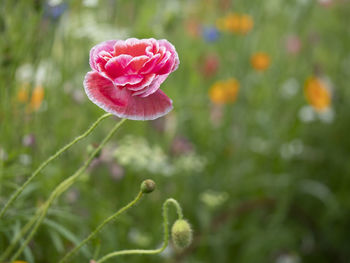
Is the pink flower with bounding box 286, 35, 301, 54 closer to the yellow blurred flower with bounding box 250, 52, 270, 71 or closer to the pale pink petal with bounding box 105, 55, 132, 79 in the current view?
the yellow blurred flower with bounding box 250, 52, 270, 71

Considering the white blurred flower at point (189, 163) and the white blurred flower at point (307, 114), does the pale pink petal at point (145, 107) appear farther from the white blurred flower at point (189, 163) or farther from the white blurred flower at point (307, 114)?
the white blurred flower at point (307, 114)

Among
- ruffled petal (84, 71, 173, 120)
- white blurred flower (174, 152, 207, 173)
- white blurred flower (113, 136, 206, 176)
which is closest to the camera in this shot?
ruffled petal (84, 71, 173, 120)

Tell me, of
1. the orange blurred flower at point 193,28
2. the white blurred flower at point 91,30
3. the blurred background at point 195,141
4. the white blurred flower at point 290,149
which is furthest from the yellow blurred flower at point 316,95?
the orange blurred flower at point 193,28

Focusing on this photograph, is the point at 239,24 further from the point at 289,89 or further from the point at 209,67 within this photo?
the point at 289,89

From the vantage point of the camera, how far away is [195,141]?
2.07 metres

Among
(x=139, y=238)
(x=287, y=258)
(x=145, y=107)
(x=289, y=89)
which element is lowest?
(x=287, y=258)

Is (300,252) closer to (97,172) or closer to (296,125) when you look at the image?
(296,125)

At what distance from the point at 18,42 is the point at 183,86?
3.74ft

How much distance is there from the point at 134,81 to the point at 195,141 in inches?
57.0

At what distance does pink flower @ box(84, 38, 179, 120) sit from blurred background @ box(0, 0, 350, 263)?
0.41 metres

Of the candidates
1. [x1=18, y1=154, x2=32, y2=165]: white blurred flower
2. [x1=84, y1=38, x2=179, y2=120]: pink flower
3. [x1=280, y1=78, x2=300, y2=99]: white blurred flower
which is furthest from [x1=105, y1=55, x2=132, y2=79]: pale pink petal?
[x1=280, y1=78, x2=300, y2=99]: white blurred flower

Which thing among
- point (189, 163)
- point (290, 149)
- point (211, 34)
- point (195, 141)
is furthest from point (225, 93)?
point (189, 163)

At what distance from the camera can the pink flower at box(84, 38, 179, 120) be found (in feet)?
2.06

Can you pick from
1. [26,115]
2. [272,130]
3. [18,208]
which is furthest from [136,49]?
[272,130]
